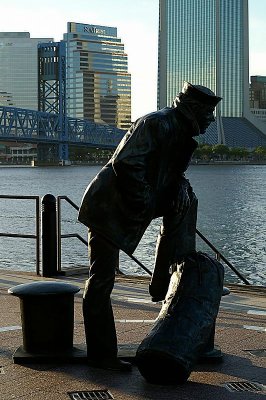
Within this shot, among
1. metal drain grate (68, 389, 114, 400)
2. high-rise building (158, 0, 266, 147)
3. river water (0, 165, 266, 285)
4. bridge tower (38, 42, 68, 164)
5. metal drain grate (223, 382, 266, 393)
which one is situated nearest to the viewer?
metal drain grate (68, 389, 114, 400)

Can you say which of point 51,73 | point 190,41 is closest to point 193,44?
point 190,41

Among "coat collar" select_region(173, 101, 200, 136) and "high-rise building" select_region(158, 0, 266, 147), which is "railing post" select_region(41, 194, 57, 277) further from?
"high-rise building" select_region(158, 0, 266, 147)

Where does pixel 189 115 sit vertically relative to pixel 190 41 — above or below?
below

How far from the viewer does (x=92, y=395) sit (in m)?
5.31

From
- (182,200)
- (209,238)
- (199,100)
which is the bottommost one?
(209,238)

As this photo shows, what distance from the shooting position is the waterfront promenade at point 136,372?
533cm

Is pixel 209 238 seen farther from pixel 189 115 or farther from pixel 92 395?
pixel 92 395

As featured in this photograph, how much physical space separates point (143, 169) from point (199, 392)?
58.4 inches

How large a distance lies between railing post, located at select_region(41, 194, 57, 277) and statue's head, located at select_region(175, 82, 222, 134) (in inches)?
207

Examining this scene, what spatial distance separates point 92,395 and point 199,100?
209 cm

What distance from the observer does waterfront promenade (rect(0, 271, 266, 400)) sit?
5332 millimetres

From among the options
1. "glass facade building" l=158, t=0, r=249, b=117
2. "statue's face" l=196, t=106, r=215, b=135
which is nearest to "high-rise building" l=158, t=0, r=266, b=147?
"glass facade building" l=158, t=0, r=249, b=117

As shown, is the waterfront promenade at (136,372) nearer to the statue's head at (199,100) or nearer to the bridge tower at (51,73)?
the statue's head at (199,100)

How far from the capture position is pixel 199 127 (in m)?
5.82
